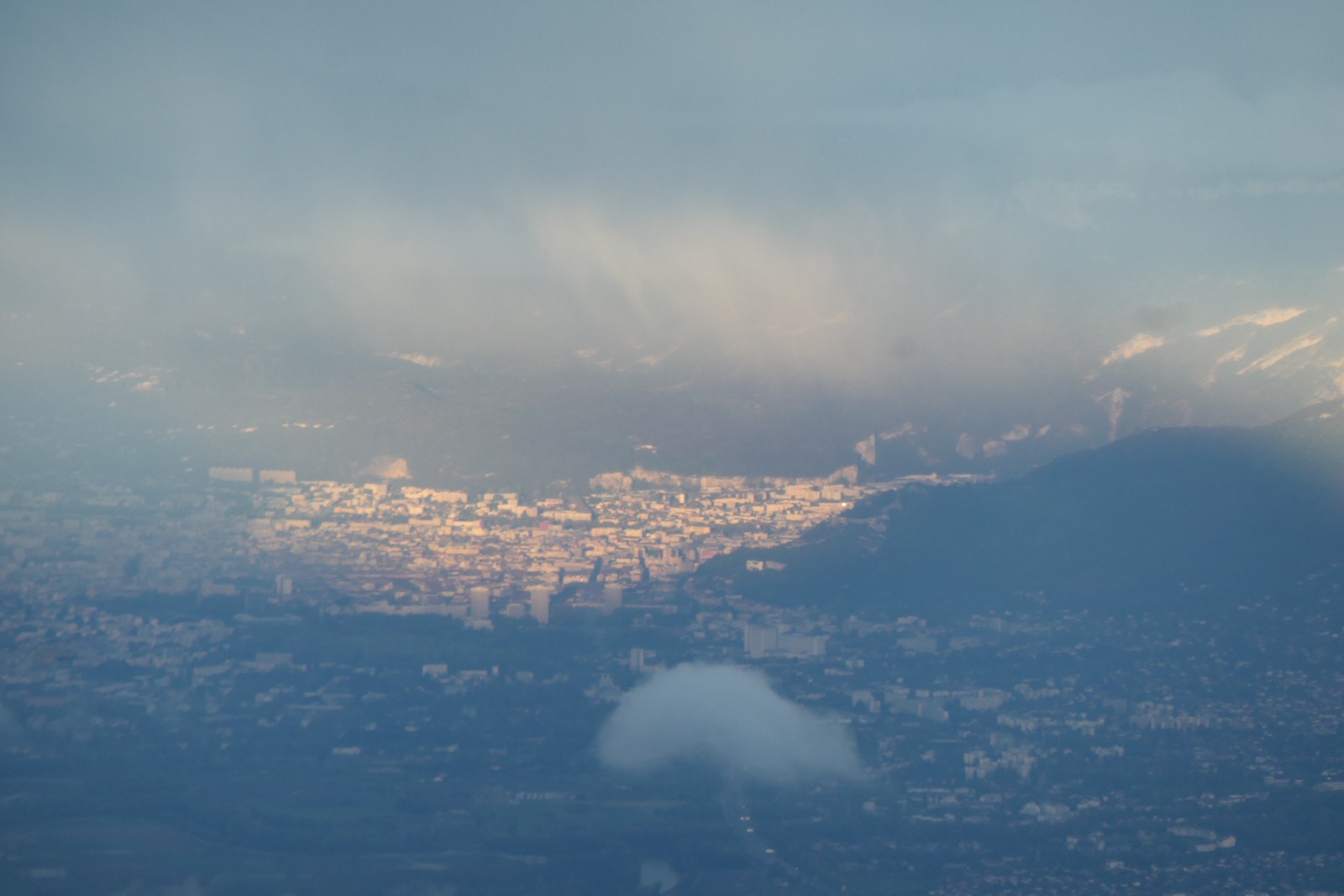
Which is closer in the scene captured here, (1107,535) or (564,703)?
(564,703)

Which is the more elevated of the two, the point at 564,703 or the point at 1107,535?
the point at 1107,535

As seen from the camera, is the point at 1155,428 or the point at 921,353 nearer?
the point at 1155,428

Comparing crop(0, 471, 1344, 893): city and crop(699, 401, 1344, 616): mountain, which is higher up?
crop(699, 401, 1344, 616): mountain

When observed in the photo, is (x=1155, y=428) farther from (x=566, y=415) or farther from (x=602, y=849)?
(x=602, y=849)

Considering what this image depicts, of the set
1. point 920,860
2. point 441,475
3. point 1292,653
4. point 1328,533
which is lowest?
point 920,860

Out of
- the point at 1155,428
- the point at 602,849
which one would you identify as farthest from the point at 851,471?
the point at 602,849

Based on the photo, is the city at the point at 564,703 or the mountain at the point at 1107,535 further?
the mountain at the point at 1107,535

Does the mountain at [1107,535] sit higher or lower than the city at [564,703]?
higher

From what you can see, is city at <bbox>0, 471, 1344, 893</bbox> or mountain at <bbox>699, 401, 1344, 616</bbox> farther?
mountain at <bbox>699, 401, 1344, 616</bbox>
